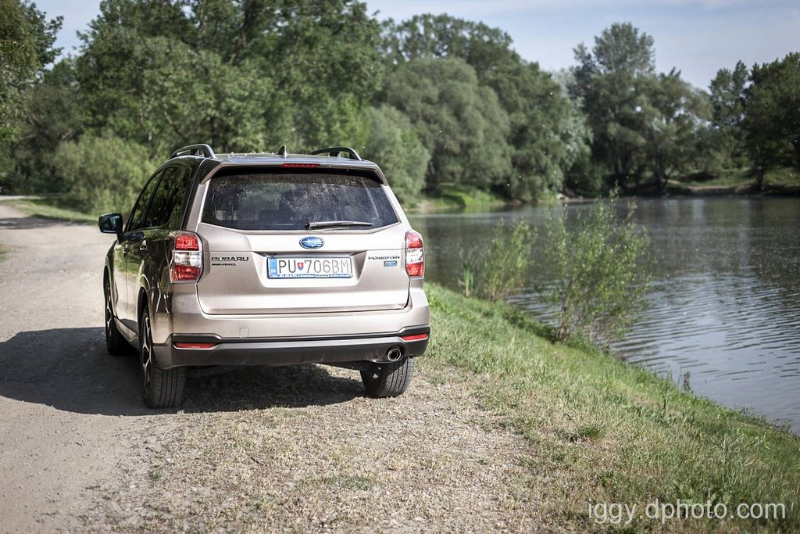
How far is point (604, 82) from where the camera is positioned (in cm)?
9869

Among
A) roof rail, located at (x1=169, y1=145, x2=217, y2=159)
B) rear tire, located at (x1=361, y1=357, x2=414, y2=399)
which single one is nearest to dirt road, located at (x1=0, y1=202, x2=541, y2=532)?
rear tire, located at (x1=361, y1=357, x2=414, y2=399)

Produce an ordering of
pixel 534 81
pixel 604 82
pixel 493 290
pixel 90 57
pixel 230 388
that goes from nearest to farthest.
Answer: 1. pixel 230 388
2. pixel 493 290
3. pixel 90 57
4. pixel 534 81
5. pixel 604 82

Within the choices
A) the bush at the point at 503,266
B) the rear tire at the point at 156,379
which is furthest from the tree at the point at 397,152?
the rear tire at the point at 156,379

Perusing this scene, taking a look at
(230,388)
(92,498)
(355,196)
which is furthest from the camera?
(230,388)

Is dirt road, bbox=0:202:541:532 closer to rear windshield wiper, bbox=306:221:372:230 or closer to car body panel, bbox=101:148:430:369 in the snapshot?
car body panel, bbox=101:148:430:369

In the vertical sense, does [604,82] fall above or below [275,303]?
above

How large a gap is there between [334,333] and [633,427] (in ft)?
7.46

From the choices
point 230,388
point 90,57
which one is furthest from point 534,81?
point 230,388

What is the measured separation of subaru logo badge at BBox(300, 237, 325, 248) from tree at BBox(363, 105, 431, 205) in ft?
182

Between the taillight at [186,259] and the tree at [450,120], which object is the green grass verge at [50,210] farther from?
the tree at [450,120]

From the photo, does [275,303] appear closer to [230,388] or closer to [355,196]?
[355,196]

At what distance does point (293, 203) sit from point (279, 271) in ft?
1.68

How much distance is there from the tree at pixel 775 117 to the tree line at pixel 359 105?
0.19 m

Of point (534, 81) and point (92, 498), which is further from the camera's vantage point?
point (534, 81)
